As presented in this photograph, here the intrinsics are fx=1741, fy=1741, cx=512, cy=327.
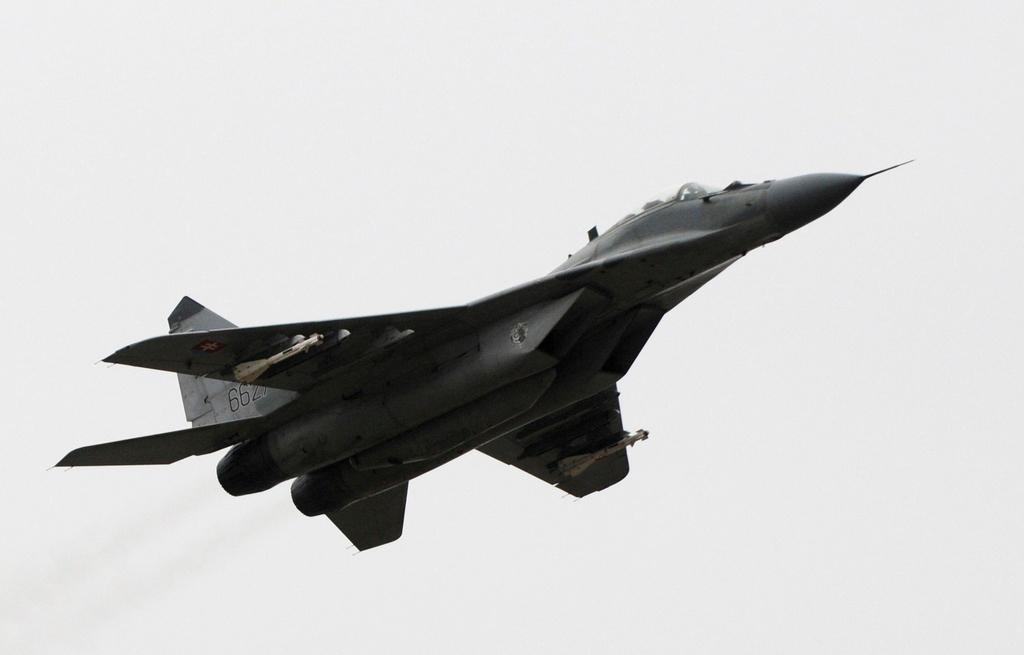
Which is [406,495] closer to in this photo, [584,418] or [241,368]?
[584,418]

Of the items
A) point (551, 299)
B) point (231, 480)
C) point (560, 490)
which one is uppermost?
point (551, 299)

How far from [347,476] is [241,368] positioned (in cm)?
414

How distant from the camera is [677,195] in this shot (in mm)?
28719

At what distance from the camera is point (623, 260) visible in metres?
28.3

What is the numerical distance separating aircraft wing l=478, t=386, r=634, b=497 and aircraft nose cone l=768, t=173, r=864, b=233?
24.6 ft

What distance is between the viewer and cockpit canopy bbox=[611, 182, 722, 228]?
93.5ft

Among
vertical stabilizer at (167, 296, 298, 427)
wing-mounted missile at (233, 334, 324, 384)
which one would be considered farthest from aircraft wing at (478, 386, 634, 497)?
wing-mounted missile at (233, 334, 324, 384)

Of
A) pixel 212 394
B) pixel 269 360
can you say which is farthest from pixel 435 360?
pixel 212 394

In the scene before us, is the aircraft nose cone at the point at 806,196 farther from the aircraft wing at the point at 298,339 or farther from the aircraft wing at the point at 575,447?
the aircraft wing at the point at 575,447

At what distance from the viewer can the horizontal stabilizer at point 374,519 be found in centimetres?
3472

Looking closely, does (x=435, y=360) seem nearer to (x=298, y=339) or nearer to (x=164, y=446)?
(x=298, y=339)

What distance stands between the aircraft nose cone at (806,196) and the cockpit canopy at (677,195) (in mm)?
1216

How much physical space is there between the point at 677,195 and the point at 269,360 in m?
7.23

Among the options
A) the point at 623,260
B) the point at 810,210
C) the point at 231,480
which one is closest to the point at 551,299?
the point at 623,260
